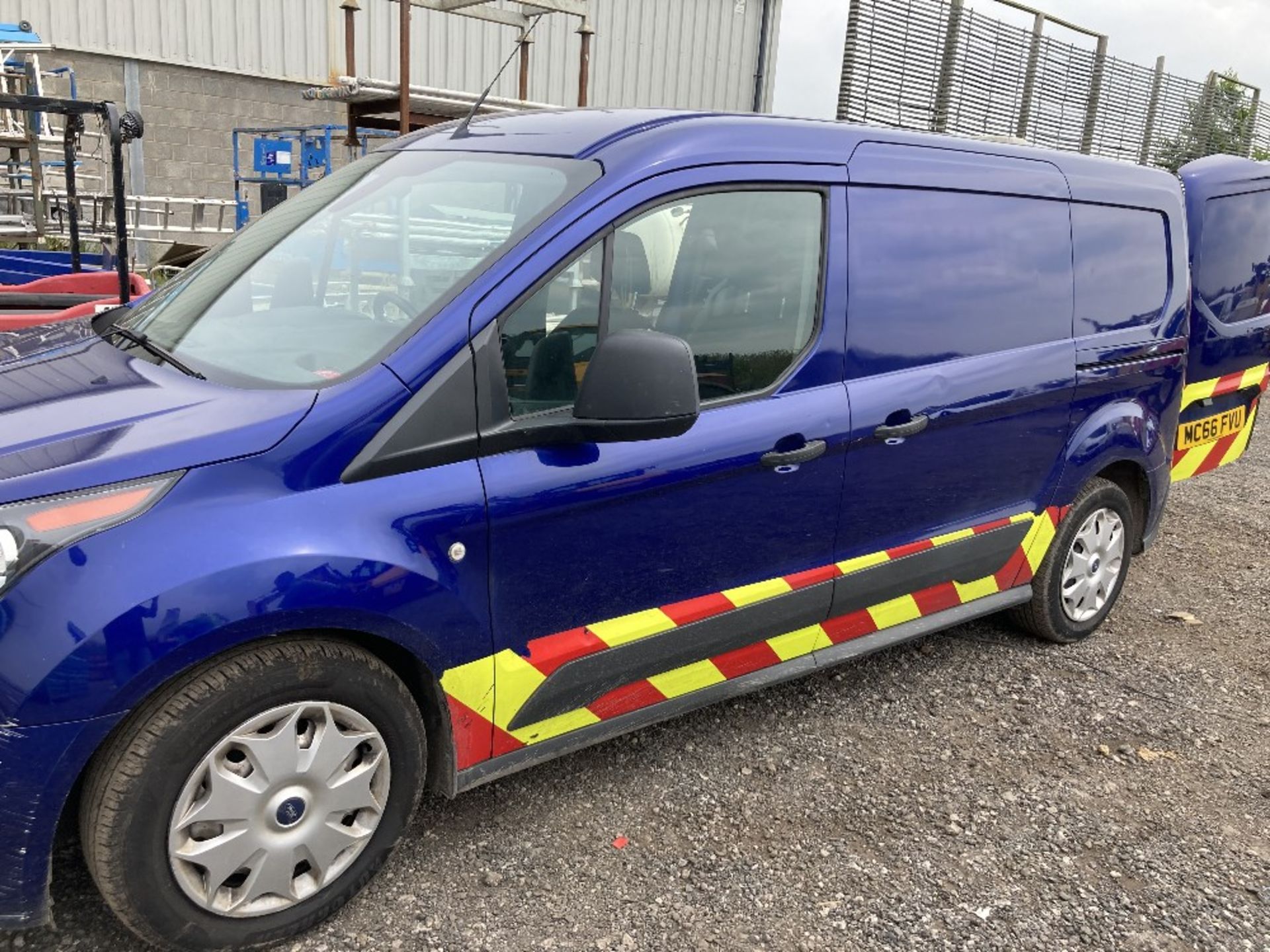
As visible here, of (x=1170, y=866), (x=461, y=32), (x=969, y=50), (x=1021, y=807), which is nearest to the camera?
(x=1170, y=866)

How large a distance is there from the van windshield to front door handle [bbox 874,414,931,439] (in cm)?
116

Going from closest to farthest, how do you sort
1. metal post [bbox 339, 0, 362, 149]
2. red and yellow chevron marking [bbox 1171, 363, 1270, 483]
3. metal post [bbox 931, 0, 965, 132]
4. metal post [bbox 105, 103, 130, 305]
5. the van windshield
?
1. the van windshield
2. metal post [bbox 105, 103, 130, 305]
3. red and yellow chevron marking [bbox 1171, 363, 1270, 483]
4. metal post [bbox 339, 0, 362, 149]
5. metal post [bbox 931, 0, 965, 132]

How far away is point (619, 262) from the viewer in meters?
2.59

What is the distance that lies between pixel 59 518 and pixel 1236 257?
498 cm

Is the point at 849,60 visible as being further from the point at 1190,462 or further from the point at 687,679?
the point at 687,679

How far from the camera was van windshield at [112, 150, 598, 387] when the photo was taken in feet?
7.98

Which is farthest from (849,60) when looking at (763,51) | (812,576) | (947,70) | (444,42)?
(763,51)

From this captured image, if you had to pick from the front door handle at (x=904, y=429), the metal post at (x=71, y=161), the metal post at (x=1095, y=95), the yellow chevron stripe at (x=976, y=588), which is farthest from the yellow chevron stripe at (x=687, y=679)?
the metal post at (x=1095, y=95)

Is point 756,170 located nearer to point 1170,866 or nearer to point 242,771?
point 242,771

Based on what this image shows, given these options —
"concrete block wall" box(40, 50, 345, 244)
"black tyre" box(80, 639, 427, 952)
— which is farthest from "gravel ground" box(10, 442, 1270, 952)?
"concrete block wall" box(40, 50, 345, 244)

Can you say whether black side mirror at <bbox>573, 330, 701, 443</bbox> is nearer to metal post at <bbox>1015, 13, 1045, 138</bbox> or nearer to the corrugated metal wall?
metal post at <bbox>1015, 13, 1045, 138</bbox>

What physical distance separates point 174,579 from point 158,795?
0.44 m

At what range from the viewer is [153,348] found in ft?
8.75

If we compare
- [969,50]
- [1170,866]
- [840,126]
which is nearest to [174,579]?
[840,126]
